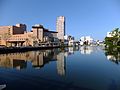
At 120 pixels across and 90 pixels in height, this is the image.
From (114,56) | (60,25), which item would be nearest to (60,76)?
(114,56)

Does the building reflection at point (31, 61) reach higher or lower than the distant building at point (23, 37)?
lower

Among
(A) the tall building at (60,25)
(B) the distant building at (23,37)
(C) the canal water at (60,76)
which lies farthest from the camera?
(A) the tall building at (60,25)

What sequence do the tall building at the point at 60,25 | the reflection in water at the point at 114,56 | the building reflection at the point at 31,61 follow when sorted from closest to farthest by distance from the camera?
the building reflection at the point at 31,61 < the reflection in water at the point at 114,56 < the tall building at the point at 60,25

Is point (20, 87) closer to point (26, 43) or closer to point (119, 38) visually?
point (119, 38)

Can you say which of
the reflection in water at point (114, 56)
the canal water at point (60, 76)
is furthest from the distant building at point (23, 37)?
the canal water at point (60, 76)

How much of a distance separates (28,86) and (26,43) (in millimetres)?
70149

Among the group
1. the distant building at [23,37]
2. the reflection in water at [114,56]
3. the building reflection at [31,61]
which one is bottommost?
the building reflection at [31,61]

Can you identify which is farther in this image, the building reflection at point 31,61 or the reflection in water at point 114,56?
the reflection in water at point 114,56

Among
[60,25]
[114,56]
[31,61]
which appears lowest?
[31,61]

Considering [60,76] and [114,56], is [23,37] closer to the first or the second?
[114,56]

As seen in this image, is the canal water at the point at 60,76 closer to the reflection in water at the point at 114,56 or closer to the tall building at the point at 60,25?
the reflection in water at the point at 114,56

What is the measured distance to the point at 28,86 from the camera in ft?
31.3

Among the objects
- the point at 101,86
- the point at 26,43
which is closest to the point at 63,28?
the point at 26,43

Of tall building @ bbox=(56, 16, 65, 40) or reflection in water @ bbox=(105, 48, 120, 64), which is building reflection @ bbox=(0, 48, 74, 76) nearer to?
reflection in water @ bbox=(105, 48, 120, 64)
